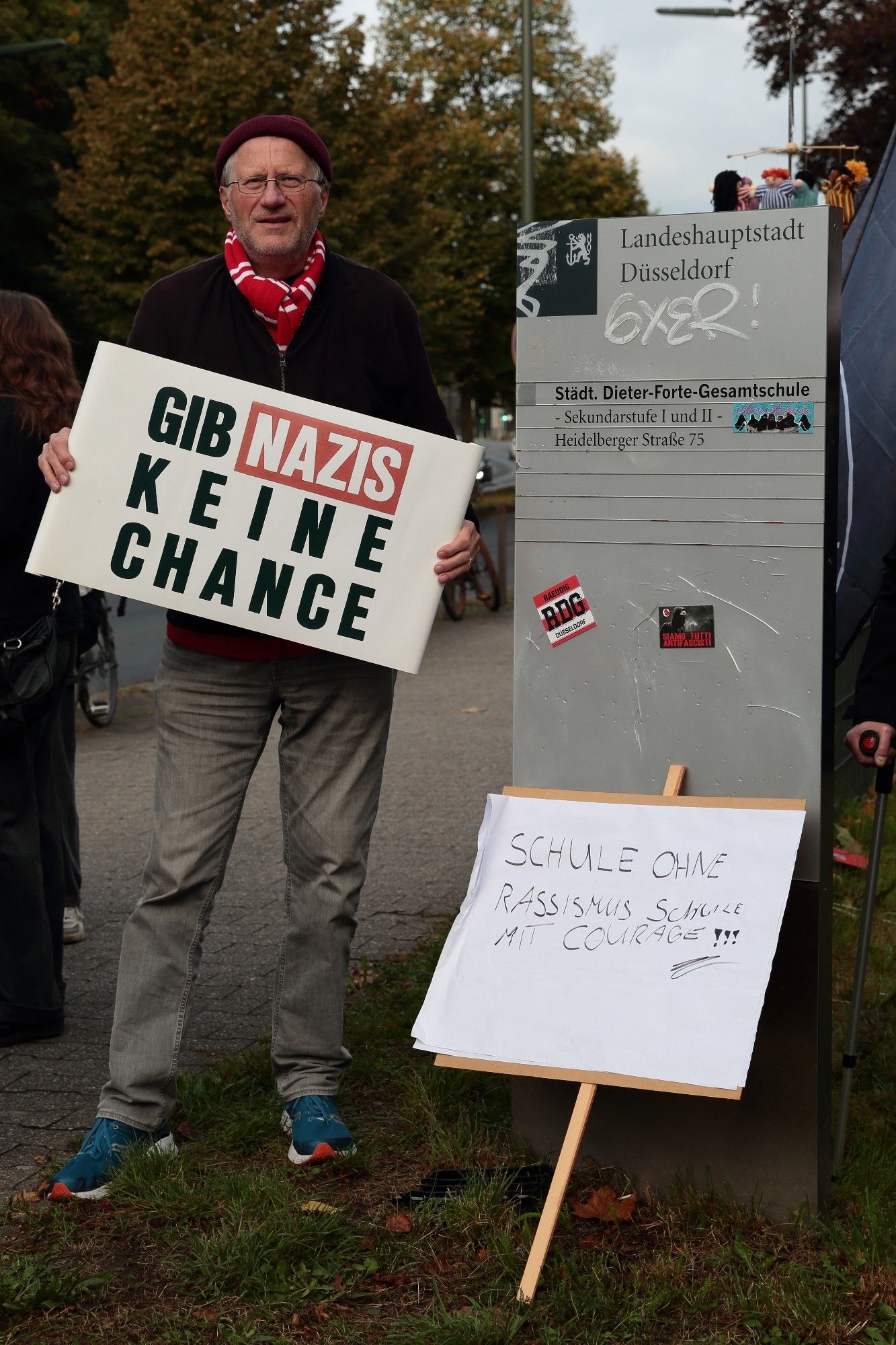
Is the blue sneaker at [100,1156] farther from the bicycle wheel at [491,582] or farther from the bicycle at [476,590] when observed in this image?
the bicycle wheel at [491,582]

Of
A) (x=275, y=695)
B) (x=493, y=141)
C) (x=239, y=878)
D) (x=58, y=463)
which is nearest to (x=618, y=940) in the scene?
(x=275, y=695)

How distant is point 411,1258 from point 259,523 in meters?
1.55

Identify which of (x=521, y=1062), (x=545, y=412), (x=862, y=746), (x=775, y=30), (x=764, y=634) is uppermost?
(x=775, y=30)

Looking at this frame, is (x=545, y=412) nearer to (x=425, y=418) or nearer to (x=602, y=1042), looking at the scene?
(x=425, y=418)

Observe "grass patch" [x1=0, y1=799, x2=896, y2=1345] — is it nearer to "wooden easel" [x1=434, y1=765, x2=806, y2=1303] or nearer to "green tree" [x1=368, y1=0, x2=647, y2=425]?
"wooden easel" [x1=434, y1=765, x2=806, y2=1303]

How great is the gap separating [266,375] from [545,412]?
65 cm

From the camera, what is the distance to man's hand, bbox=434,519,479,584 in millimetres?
3631

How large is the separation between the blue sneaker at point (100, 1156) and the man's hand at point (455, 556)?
138 cm

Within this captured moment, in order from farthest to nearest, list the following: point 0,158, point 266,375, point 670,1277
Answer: point 0,158 → point 266,375 → point 670,1277

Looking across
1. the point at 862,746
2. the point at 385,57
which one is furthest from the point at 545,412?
the point at 385,57

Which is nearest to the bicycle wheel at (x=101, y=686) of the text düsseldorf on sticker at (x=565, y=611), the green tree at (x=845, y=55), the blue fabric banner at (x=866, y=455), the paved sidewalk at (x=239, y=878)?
the paved sidewalk at (x=239, y=878)

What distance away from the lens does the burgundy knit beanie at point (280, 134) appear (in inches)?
142

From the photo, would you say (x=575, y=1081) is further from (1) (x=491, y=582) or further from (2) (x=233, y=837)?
(1) (x=491, y=582)

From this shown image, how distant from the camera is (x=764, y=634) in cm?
335
